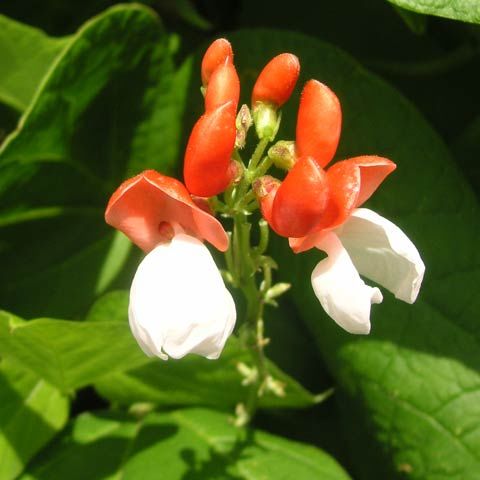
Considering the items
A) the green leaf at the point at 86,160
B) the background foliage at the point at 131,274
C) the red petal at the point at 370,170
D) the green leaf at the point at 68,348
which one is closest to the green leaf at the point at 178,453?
the background foliage at the point at 131,274

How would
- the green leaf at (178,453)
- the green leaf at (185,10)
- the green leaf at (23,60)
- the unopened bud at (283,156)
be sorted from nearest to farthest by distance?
the unopened bud at (283,156), the green leaf at (178,453), the green leaf at (23,60), the green leaf at (185,10)

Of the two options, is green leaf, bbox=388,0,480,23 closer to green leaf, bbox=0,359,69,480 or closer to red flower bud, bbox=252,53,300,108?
red flower bud, bbox=252,53,300,108

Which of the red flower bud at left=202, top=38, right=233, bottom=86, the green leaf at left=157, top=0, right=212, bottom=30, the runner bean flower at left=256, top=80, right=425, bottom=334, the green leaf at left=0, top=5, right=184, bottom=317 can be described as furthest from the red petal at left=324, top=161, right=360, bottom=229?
the green leaf at left=157, top=0, right=212, bottom=30

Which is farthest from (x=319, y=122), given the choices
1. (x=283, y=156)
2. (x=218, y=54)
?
(x=218, y=54)

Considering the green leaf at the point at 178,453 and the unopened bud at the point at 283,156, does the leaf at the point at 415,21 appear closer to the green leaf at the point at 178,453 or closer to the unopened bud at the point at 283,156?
the unopened bud at the point at 283,156

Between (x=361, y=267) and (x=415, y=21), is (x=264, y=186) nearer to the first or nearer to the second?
(x=361, y=267)

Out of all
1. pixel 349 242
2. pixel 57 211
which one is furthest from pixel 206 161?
pixel 57 211
